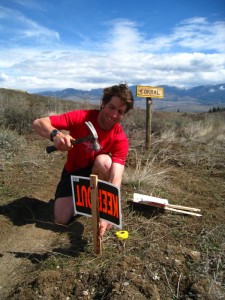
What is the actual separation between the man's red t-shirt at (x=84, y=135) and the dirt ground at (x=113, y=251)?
0.64 m

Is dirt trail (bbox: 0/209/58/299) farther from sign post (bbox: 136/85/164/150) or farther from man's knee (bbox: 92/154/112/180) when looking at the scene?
sign post (bbox: 136/85/164/150)

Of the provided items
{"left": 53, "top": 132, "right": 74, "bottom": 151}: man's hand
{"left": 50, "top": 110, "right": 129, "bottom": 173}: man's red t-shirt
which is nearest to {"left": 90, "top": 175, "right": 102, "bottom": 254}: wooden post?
{"left": 53, "top": 132, "right": 74, "bottom": 151}: man's hand

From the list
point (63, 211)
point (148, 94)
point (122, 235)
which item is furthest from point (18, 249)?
point (148, 94)

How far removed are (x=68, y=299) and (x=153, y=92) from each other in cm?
518

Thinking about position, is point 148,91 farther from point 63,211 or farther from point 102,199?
point 102,199

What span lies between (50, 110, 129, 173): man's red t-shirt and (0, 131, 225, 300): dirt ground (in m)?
0.64

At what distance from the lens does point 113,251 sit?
2.74 meters

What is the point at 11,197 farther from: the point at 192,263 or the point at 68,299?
the point at 192,263

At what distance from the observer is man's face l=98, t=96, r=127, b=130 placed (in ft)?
9.22

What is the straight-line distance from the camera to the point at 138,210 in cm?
356

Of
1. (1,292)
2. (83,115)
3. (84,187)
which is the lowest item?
(1,292)

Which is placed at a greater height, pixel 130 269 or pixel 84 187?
pixel 84 187

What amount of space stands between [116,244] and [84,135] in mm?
1025

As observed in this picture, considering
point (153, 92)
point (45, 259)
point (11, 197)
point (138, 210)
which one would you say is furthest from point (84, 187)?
point (153, 92)
